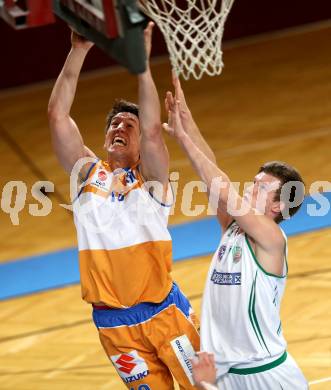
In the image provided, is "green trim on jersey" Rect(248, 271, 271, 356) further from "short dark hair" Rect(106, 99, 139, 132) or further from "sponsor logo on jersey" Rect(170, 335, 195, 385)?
"short dark hair" Rect(106, 99, 139, 132)

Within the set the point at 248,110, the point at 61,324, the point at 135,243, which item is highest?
the point at 135,243

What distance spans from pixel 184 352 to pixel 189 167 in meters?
5.90

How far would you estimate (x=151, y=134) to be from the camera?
5.64 m

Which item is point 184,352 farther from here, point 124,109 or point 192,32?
point 192,32

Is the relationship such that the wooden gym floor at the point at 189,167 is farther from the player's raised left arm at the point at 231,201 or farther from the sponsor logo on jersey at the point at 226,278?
the player's raised left arm at the point at 231,201

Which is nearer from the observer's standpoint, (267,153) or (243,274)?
(243,274)

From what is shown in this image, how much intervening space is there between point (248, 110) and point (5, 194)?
3583 mm

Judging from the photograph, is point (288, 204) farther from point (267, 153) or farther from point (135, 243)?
point (267, 153)

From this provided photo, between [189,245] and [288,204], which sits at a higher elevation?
[288,204]

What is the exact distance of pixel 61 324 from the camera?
27.9 feet

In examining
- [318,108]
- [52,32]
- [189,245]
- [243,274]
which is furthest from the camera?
[52,32]

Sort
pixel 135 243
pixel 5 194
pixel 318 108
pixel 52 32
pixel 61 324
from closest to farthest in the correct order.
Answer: pixel 135 243 < pixel 61 324 < pixel 5 194 < pixel 318 108 < pixel 52 32

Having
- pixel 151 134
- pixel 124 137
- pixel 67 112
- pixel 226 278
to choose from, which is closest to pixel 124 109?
pixel 124 137

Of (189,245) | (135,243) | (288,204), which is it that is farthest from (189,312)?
(189,245)
